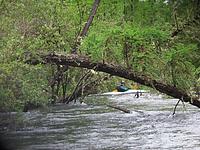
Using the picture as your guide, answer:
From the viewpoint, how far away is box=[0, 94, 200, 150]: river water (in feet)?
49.0

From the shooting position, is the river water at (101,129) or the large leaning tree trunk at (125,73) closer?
the large leaning tree trunk at (125,73)

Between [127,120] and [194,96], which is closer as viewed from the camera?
[194,96]

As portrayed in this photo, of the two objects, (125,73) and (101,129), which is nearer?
(125,73)

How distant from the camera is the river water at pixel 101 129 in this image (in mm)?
14945

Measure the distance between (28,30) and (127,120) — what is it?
5.89 metres

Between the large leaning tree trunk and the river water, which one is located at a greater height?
the large leaning tree trunk

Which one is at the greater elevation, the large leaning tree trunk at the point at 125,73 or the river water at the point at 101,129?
the large leaning tree trunk at the point at 125,73

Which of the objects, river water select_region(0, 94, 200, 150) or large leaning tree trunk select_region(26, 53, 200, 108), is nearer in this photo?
large leaning tree trunk select_region(26, 53, 200, 108)

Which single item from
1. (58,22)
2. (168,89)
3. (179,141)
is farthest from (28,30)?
(168,89)

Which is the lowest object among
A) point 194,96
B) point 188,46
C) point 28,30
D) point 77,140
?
point 77,140

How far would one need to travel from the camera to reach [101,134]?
17000 millimetres

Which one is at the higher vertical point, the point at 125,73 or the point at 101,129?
the point at 125,73

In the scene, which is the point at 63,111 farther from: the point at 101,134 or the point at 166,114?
the point at 101,134

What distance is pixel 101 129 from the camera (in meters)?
18.2
